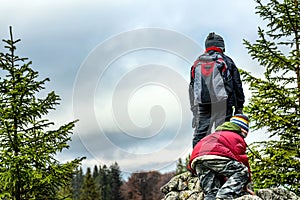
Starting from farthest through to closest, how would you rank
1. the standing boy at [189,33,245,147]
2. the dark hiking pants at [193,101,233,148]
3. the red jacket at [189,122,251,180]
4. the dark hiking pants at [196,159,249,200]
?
the dark hiking pants at [193,101,233,148]
the standing boy at [189,33,245,147]
the red jacket at [189,122,251,180]
the dark hiking pants at [196,159,249,200]

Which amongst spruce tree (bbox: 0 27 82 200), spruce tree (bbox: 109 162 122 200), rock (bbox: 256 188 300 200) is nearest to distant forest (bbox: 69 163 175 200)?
spruce tree (bbox: 109 162 122 200)

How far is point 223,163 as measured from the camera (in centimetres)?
661

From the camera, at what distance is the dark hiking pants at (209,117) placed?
815cm

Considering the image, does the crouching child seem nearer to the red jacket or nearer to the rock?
the red jacket

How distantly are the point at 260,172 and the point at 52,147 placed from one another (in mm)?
6083

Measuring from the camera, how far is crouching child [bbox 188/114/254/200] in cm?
659

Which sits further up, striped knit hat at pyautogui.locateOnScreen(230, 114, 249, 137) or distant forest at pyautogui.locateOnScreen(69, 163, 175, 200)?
distant forest at pyautogui.locateOnScreen(69, 163, 175, 200)

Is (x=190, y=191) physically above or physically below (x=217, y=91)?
below

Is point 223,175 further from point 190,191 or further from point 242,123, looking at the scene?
point 190,191

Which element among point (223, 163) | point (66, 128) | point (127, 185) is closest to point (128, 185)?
point (127, 185)

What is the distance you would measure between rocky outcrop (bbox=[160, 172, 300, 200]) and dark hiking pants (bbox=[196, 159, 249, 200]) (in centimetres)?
98

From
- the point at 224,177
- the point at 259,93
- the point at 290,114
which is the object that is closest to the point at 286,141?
the point at 290,114

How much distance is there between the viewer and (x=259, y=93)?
509 inches

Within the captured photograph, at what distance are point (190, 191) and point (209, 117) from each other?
1.47 metres
